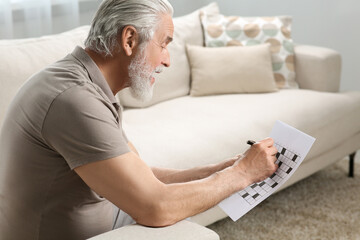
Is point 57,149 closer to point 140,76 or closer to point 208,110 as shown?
point 140,76

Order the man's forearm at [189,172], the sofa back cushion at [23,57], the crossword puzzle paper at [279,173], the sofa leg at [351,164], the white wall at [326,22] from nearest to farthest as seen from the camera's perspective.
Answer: the crossword puzzle paper at [279,173], the man's forearm at [189,172], the sofa back cushion at [23,57], the sofa leg at [351,164], the white wall at [326,22]

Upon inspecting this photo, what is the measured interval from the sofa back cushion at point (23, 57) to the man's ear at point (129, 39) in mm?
772

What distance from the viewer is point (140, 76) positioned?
1.43 meters

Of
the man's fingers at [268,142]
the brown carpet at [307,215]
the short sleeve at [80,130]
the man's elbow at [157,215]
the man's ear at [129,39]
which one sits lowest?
the brown carpet at [307,215]

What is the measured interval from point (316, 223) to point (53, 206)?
148 centimetres

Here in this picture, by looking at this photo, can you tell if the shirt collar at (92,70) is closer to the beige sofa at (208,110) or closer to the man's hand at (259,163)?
the man's hand at (259,163)

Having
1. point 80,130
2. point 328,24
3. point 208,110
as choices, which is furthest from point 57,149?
point 328,24

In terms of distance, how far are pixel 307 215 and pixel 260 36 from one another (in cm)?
102

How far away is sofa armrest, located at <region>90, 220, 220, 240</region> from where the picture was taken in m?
Answer: 1.18

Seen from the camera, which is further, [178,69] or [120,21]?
[178,69]

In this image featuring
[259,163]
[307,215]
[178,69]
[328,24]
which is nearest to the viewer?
[259,163]

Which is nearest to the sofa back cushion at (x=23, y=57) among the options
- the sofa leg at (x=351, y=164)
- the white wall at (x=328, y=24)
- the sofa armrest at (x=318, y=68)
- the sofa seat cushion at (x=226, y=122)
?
the sofa seat cushion at (x=226, y=122)

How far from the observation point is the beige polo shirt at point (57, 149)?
3.92 ft

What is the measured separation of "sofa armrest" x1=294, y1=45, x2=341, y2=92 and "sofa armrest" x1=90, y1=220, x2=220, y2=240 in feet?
6.23
